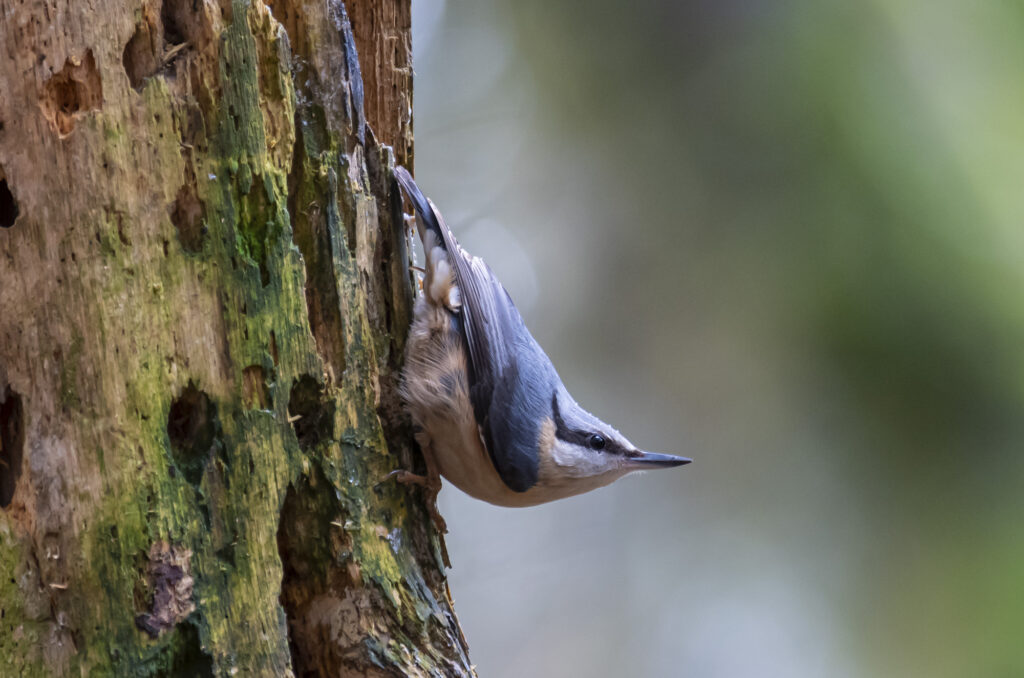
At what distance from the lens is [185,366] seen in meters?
1.28

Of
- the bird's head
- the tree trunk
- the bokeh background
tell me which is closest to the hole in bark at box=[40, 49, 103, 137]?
the tree trunk

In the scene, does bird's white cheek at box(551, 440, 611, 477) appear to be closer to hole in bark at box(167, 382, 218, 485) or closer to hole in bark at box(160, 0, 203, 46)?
hole in bark at box(167, 382, 218, 485)

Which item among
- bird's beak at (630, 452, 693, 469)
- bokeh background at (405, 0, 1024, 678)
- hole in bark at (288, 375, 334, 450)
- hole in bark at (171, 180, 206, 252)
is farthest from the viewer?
bokeh background at (405, 0, 1024, 678)

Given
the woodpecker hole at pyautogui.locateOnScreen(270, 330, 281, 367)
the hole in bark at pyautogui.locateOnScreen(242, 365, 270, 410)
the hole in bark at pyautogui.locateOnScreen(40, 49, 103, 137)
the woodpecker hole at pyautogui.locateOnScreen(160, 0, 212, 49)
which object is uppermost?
the woodpecker hole at pyautogui.locateOnScreen(160, 0, 212, 49)

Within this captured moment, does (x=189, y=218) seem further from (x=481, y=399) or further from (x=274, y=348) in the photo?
(x=481, y=399)

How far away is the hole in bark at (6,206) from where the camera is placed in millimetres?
1230

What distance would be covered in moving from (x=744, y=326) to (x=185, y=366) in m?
2.72

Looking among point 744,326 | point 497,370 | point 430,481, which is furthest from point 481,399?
point 744,326

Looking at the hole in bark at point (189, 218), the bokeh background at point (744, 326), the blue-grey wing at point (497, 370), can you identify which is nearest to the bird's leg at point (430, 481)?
the blue-grey wing at point (497, 370)

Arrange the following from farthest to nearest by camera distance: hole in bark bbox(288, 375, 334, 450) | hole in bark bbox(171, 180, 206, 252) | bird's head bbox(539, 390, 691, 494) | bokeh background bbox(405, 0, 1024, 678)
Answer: bokeh background bbox(405, 0, 1024, 678), bird's head bbox(539, 390, 691, 494), hole in bark bbox(288, 375, 334, 450), hole in bark bbox(171, 180, 206, 252)

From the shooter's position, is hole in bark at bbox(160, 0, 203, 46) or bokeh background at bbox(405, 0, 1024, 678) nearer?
hole in bark at bbox(160, 0, 203, 46)

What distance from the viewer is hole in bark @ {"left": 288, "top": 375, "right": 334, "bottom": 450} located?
142 centimetres

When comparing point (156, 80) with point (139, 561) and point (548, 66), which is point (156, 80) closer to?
point (139, 561)

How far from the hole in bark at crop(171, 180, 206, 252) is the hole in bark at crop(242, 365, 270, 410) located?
9.0 inches
